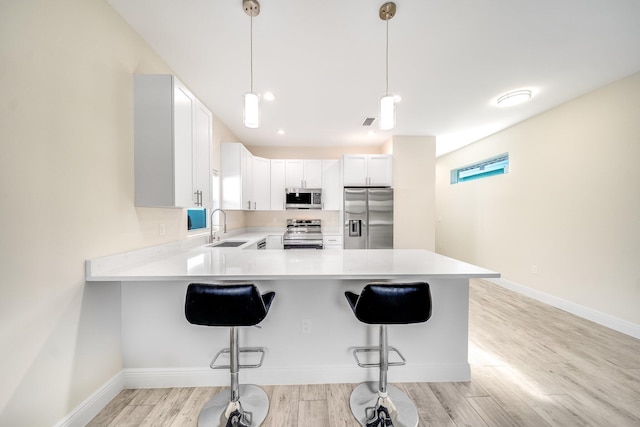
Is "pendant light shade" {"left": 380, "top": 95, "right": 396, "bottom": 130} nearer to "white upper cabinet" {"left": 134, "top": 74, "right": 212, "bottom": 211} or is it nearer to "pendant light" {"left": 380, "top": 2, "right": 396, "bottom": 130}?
"pendant light" {"left": 380, "top": 2, "right": 396, "bottom": 130}

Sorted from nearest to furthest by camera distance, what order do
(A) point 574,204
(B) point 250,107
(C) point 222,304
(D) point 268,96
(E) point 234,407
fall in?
1. (C) point 222,304
2. (E) point 234,407
3. (B) point 250,107
4. (D) point 268,96
5. (A) point 574,204

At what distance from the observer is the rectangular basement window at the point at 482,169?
162 inches

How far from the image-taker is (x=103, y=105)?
1.56 meters

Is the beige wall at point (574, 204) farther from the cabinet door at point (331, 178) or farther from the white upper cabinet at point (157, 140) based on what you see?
the white upper cabinet at point (157, 140)

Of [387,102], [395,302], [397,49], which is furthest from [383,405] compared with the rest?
[397,49]

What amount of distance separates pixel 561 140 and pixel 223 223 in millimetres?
4908

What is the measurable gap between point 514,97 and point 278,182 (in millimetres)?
3739

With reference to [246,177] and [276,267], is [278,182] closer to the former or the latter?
[246,177]

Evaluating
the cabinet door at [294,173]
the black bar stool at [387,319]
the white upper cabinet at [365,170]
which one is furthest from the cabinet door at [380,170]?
the black bar stool at [387,319]

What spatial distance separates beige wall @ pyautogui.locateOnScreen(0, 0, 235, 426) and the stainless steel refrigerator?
3.17 metres

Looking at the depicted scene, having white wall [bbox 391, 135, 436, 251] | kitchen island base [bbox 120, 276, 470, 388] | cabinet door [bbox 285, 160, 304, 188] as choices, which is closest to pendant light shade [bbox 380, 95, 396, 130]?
kitchen island base [bbox 120, 276, 470, 388]

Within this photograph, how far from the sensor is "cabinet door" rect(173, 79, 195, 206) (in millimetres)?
1812

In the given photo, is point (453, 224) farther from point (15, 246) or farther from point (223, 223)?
point (15, 246)

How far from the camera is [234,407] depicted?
1447 millimetres
